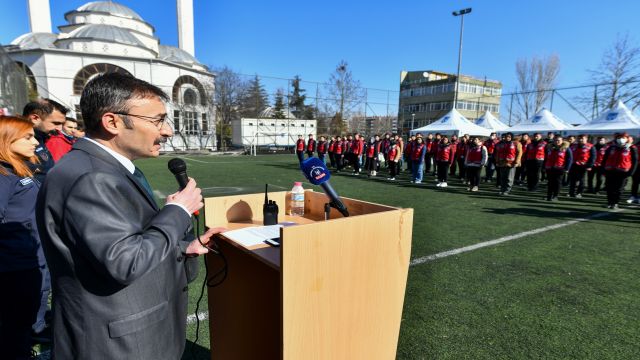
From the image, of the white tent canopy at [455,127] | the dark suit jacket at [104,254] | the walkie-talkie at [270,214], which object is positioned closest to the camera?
the dark suit jacket at [104,254]

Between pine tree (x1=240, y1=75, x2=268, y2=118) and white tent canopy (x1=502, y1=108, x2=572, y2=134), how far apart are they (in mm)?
27893

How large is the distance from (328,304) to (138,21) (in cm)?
5630

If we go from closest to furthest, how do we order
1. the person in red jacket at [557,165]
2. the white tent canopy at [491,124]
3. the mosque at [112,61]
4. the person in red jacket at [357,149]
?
the person in red jacket at [557,165], the person in red jacket at [357,149], the white tent canopy at [491,124], the mosque at [112,61]

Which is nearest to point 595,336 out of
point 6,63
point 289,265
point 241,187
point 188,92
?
point 289,265

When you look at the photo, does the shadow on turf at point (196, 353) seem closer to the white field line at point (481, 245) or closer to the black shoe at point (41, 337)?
the white field line at point (481, 245)

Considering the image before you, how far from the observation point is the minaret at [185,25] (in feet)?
155

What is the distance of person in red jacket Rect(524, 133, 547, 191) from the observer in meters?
11.4

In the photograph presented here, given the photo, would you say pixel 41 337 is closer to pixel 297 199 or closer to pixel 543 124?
pixel 297 199

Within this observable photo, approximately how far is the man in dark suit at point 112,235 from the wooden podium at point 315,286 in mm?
487

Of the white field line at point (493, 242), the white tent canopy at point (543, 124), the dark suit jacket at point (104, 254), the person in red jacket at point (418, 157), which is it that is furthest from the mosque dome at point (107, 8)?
Result: the dark suit jacket at point (104, 254)

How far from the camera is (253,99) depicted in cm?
4381

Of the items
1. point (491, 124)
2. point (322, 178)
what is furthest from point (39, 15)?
point (322, 178)

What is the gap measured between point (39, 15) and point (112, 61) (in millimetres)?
19472

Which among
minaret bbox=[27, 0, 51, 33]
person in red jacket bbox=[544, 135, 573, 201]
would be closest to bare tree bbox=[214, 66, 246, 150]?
minaret bbox=[27, 0, 51, 33]
